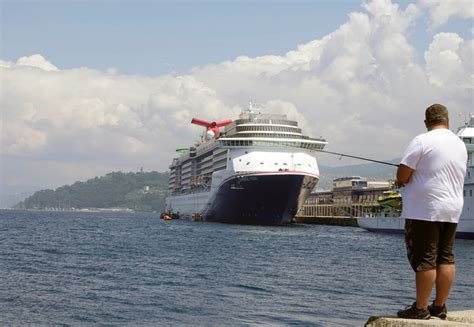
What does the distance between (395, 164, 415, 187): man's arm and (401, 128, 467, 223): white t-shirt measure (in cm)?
3

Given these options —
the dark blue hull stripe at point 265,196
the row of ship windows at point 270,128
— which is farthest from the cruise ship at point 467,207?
the row of ship windows at point 270,128

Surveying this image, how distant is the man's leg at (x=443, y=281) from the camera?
653cm

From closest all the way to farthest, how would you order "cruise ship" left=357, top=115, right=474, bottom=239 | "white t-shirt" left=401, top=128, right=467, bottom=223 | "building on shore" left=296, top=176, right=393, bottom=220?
1. "white t-shirt" left=401, top=128, right=467, bottom=223
2. "cruise ship" left=357, top=115, right=474, bottom=239
3. "building on shore" left=296, top=176, right=393, bottom=220

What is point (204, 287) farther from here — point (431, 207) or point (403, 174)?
point (431, 207)

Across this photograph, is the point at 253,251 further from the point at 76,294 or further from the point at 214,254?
the point at 76,294

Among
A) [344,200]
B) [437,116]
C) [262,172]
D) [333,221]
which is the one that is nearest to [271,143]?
[262,172]

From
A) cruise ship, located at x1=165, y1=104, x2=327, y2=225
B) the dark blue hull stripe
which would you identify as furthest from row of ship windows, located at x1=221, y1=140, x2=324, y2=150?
the dark blue hull stripe

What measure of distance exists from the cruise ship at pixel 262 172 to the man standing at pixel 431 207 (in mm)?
64132

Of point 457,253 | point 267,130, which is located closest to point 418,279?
point 457,253

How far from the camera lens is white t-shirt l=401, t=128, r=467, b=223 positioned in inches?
252

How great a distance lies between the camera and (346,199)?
502ft

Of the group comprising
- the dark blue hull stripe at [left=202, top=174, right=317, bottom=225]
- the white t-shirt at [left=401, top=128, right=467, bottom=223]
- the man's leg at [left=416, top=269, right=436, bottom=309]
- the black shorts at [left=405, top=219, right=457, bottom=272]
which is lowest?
the man's leg at [left=416, top=269, right=436, bottom=309]

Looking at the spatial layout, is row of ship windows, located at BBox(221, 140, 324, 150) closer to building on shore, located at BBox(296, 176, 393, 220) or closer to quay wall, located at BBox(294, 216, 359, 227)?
quay wall, located at BBox(294, 216, 359, 227)

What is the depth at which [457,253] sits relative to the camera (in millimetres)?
38125
